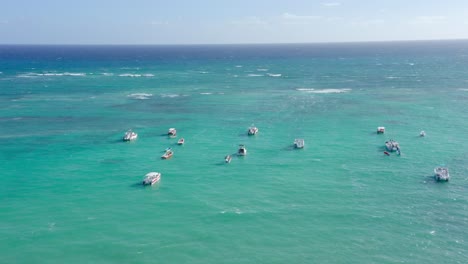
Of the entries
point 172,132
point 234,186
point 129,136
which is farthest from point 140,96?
point 234,186

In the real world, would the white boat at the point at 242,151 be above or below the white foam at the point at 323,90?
below

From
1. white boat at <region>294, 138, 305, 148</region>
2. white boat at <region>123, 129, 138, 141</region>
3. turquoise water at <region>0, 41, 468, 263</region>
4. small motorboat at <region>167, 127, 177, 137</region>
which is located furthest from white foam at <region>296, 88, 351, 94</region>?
white boat at <region>123, 129, 138, 141</region>

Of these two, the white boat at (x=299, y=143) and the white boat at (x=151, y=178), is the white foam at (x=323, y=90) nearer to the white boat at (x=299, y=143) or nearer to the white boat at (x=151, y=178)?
the white boat at (x=299, y=143)

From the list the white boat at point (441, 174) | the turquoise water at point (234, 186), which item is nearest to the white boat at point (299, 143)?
the turquoise water at point (234, 186)

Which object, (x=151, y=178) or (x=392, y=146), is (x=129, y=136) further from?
(x=392, y=146)

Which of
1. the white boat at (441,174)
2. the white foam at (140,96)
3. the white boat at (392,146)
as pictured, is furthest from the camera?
the white foam at (140,96)
